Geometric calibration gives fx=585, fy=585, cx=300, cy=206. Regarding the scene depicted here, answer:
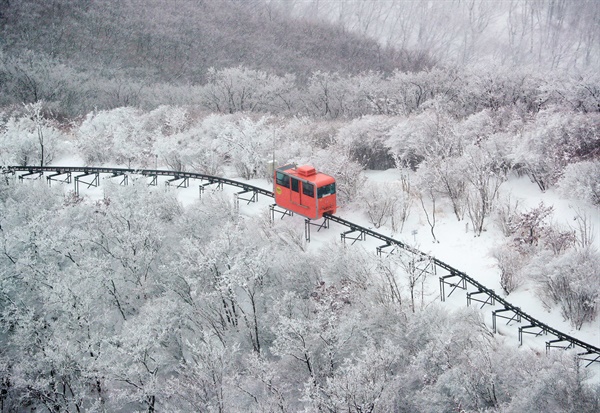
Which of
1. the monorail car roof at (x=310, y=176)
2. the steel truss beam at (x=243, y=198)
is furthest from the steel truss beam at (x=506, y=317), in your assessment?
the steel truss beam at (x=243, y=198)

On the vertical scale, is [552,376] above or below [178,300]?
above

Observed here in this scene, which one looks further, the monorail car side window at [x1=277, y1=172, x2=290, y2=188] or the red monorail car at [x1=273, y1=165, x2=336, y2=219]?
the monorail car side window at [x1=277, y1=172, x2=290, y2=188]

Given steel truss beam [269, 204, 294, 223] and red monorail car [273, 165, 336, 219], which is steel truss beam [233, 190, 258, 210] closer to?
steel truss beam [269, 204, 294, 223]

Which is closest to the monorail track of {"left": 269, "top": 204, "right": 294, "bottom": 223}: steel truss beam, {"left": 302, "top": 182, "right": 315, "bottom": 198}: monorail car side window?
{"left": 269, "top": 204, "right": 294, "bottom": 223}: steel truss beam

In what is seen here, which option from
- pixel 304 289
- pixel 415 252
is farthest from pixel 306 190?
pixel 415 252

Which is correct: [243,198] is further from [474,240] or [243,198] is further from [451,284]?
[451,284]

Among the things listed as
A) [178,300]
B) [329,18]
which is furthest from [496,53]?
[178,300]

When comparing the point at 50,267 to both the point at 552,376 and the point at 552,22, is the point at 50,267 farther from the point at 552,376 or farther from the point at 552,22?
the point at 552,22
